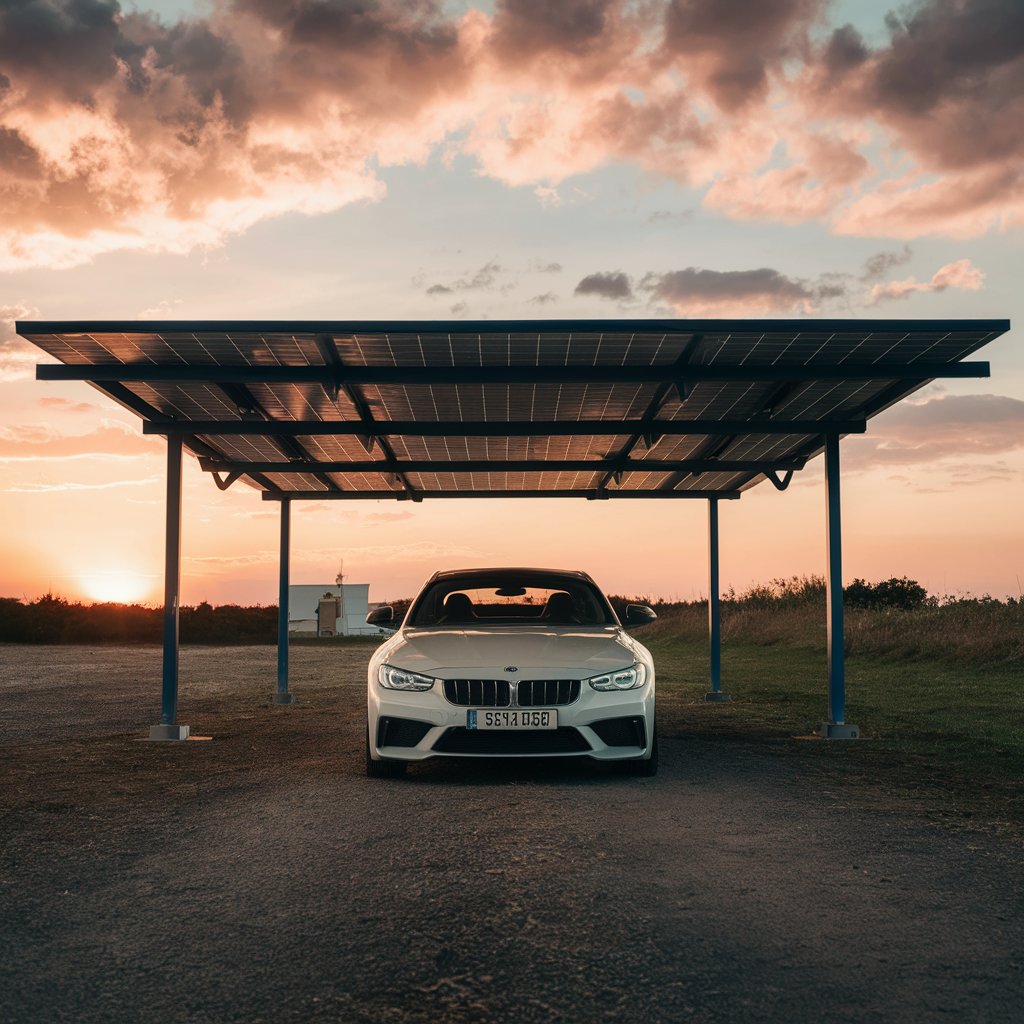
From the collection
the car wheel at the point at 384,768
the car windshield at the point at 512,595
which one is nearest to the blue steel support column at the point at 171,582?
the car windshield at the point at 512,595

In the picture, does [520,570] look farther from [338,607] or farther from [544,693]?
[338,607]

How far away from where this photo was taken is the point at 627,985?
3.58 metres

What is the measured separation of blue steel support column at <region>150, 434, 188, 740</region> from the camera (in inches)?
435

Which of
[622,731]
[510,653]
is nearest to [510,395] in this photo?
[510,653]

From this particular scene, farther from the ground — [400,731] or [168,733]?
[400,731]

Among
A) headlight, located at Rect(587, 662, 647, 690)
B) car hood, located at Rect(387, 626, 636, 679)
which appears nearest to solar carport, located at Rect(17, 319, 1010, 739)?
car hood, located at Rect(387, 626, 636, 679)

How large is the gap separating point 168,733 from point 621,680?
17.7ft

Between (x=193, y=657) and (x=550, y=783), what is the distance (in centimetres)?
2219

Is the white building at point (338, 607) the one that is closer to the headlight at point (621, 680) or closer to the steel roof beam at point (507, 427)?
the steel roof beam at point (507, 427)

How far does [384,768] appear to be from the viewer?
25.8 ft

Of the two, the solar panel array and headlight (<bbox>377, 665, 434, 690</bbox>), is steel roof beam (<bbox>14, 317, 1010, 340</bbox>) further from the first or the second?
headlight (<bbox>377, 665, 434, 690</bbox>)

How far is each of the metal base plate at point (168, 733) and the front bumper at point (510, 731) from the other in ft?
13.2

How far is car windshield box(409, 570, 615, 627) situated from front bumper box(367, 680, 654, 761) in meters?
1.50

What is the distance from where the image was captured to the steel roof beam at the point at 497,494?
50.4 feet
